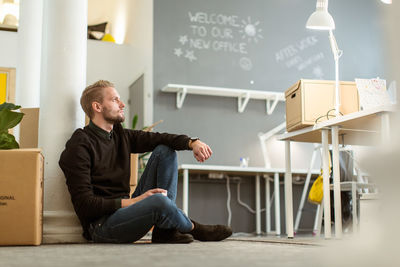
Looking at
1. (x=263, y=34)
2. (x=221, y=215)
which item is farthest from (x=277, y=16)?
(x=221, y=215)

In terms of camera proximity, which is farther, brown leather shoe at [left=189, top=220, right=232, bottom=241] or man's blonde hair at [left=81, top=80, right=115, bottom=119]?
man's blonde hair at [left=81, top=80, right=115, bottom=119]

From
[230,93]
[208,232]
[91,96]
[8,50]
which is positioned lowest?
[208,232]

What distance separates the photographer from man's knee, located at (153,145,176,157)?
2271 mm

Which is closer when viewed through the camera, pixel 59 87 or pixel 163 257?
pixel 163 257

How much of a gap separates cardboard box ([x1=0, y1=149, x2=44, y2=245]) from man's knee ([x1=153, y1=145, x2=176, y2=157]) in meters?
0.51

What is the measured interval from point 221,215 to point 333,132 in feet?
8.40

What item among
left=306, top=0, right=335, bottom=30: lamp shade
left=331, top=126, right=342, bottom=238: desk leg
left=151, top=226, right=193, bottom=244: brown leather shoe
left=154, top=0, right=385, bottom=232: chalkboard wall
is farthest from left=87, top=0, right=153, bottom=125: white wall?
left=151, top=226, right=193, bottom=244: brown leather shoe

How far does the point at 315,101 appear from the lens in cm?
305

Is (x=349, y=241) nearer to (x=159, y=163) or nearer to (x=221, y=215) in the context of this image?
(x=159, y=163)

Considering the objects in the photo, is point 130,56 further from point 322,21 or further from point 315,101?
point 315,101

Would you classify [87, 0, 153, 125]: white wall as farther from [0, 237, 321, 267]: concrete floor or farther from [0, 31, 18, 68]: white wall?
[0, 237, 321, 267]: concrete floor

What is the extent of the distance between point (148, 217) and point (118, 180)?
34 centimetres

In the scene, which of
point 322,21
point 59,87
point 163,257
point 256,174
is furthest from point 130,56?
point 163,257

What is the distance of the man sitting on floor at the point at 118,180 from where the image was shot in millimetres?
2016
